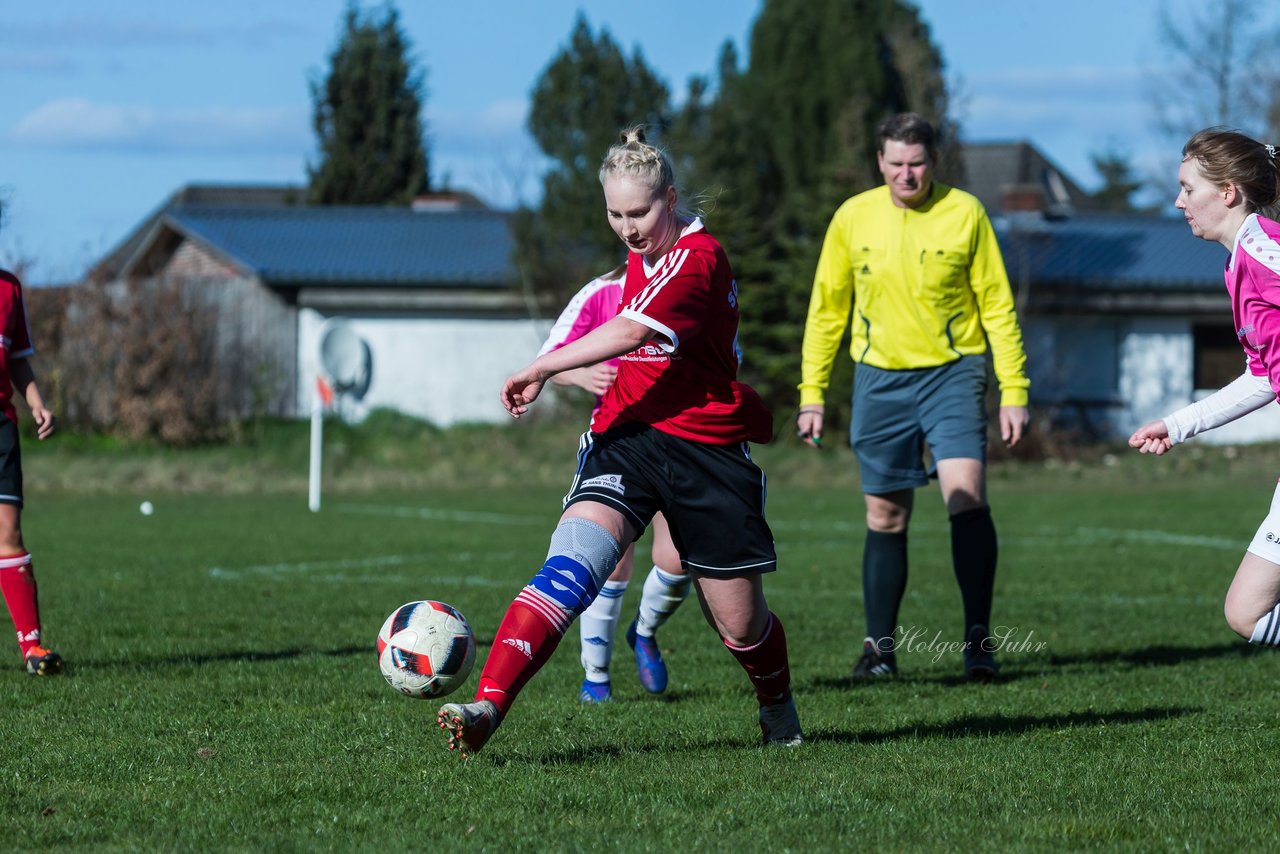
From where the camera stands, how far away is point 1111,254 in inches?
1318

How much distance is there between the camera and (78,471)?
78.0 feet

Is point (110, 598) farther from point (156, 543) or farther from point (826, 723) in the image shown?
point (826, 723)

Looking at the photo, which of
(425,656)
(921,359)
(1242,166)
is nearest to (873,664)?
(921,359)

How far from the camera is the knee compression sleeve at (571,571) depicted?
467cm

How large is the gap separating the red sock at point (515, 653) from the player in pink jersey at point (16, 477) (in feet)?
10.3

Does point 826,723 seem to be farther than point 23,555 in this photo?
No

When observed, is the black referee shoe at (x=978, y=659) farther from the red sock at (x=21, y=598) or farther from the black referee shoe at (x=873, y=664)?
the red sock at (x=21, y=598)

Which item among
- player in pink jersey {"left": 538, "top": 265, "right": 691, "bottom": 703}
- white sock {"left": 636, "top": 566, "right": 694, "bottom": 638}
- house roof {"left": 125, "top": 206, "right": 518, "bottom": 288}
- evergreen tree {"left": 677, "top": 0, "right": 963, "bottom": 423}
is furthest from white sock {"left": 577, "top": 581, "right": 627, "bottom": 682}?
house roof {"left": 125, "top": 206, "right": 518, "bottom": 288}

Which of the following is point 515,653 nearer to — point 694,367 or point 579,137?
point 694,367

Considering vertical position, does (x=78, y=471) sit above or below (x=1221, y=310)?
A: below

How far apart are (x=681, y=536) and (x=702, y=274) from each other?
2.69ft

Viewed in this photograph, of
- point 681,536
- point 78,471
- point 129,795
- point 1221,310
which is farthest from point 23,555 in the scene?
point 1221,310

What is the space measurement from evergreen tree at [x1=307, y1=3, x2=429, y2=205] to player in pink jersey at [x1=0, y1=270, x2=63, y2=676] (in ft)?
143

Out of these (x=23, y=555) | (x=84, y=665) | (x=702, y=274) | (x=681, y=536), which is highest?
(x=702, y=274)
